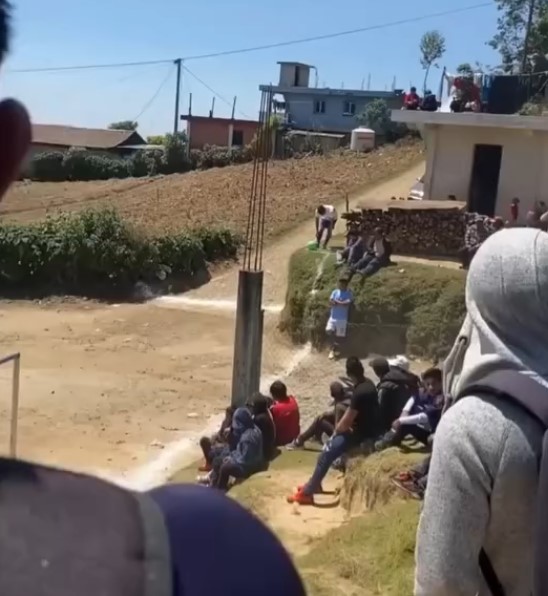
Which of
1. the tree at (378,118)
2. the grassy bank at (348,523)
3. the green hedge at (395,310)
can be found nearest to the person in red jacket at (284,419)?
the grassy bank at (348,523)

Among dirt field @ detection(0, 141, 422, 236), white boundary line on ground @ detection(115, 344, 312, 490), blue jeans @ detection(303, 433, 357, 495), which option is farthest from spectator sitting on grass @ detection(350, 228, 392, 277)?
dirt field @ detection(0, 141, 422, 236)

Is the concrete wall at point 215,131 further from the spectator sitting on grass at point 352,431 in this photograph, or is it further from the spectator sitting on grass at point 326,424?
the spectator sitting on grass at point 352,431

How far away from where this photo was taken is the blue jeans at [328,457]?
9492 mm

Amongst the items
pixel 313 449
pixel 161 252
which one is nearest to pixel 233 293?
pixel 161 252

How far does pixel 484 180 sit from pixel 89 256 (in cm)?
899

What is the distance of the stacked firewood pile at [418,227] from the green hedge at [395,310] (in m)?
1.75

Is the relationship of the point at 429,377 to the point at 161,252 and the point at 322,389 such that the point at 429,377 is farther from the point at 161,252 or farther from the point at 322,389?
the point at 161,252

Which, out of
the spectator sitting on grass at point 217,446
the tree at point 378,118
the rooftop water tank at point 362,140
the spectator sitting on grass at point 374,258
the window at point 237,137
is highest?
the tree at point 378,118

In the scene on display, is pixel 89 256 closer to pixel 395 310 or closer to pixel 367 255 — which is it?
pixel 367 255

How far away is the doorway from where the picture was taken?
21375mm

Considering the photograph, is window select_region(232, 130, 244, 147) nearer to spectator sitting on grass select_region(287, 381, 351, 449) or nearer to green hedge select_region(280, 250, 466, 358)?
green hedge select_region(280, 250, 466, 358)

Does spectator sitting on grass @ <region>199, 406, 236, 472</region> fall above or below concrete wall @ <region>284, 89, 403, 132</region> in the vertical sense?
below

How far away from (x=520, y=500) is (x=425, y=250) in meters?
18.5

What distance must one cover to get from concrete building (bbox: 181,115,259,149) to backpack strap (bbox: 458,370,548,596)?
5071 cm
